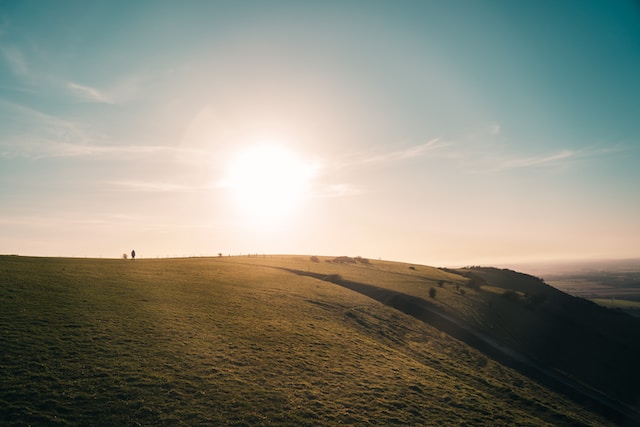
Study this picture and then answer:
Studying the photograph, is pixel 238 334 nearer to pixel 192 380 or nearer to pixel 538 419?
pixel 192 380

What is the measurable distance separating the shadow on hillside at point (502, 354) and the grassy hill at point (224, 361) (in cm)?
280

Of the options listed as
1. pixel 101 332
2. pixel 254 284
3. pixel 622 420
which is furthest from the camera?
pixel 254 284

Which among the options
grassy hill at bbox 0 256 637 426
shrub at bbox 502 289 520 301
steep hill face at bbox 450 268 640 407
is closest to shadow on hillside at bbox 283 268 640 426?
grassy hill at bbox 0 256 637 426

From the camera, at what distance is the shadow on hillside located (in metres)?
45.7

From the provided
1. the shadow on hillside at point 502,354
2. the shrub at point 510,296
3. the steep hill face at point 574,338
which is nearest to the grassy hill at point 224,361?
the shadow on hillside at point 502,354

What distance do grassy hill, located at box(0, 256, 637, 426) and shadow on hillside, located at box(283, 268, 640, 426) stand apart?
9.20 feet

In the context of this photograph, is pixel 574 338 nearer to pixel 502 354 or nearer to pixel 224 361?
pixel 502 354

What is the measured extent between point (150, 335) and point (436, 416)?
90.5 feet

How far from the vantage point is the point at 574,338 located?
80188 millimetres

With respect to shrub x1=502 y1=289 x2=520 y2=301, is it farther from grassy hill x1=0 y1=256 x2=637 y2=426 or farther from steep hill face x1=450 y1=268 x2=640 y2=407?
grassy hill x1=0 y1=256 x2=637 y2=426

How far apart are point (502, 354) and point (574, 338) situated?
128ft

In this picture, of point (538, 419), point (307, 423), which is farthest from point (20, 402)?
point (538, 419)

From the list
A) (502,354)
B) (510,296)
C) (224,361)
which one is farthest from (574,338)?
(224,361)

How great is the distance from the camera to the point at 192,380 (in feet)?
88.8
